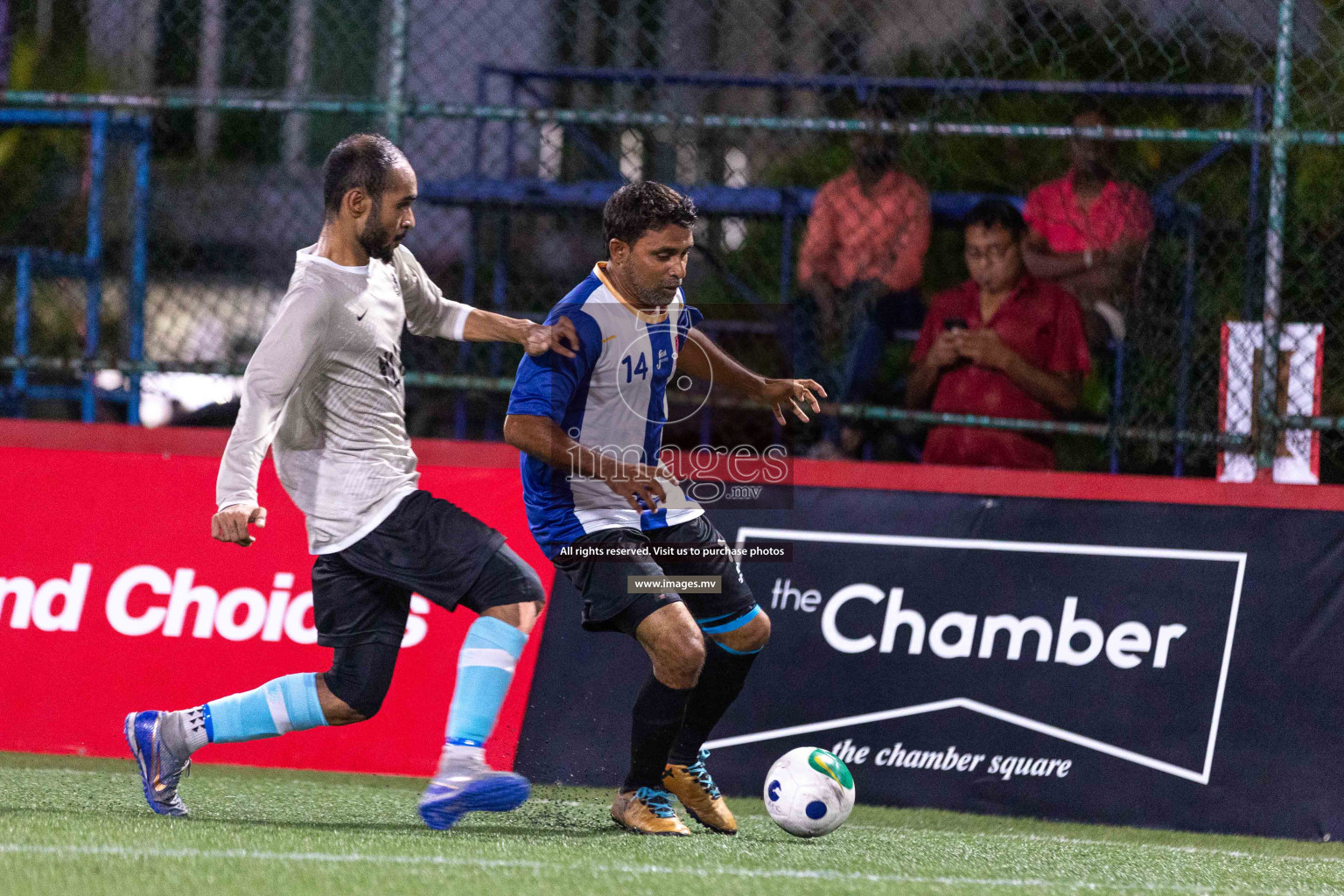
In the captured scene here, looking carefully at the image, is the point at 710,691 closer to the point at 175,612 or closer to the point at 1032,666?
the point at 1032,666

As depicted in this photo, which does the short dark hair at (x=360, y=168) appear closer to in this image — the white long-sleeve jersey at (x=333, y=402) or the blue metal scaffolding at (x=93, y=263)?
the white long-sleeve jersey at (x=333, y=402)

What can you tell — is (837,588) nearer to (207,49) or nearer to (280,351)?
(280,351)

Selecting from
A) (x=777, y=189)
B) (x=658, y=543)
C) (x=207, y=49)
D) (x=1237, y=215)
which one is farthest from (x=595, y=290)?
(x=207, y=49)

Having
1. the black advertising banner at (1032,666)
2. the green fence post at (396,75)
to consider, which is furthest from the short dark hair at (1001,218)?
the green fence post at (396,75)

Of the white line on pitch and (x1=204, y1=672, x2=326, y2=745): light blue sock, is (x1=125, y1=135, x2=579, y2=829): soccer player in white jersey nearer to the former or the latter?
(x1=204, y1=672, x2=326, y2=745): light blue sock

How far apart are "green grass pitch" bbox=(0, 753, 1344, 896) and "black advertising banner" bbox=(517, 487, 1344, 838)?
0.15 m

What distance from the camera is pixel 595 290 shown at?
181 inches

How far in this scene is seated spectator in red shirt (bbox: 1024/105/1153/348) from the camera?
653cm

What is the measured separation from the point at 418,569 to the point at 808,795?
128 centimetres

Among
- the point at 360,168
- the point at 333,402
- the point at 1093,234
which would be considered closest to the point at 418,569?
the point at 333,402

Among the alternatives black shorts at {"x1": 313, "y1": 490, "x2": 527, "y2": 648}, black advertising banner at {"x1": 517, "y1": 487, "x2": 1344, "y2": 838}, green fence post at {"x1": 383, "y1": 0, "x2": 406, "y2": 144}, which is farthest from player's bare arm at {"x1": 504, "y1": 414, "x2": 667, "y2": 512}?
green fence post at {"x1": 383, "y1": 0, "x2": 406, "y2": 144}

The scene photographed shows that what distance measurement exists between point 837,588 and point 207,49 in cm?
508

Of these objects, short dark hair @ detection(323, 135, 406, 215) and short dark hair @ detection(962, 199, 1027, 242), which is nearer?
short dark hair @ detection(323, 135, 406, 215)

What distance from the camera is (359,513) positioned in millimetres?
4363
